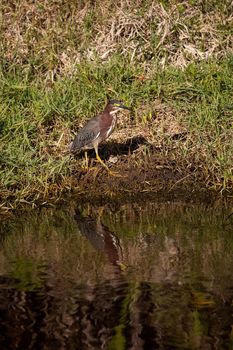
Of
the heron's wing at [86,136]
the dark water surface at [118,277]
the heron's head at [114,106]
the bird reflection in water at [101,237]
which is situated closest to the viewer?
the dark water surface at [118,277]

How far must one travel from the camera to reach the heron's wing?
386 inches

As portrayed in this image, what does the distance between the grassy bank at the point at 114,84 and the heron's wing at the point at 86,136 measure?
227 mm

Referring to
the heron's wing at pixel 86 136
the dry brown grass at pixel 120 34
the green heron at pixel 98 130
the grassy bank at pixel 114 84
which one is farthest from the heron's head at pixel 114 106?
the dry brown grass at pixel 120 34

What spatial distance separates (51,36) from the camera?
11711 millimetres

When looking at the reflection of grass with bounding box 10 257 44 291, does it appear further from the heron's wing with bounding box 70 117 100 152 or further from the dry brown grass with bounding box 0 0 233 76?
the dry brown grass with bounding box 0 0 233 76

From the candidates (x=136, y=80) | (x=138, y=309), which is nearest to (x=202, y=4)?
(x=136, y=80)

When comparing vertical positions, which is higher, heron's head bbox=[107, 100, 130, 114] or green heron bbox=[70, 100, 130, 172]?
heron's head bbox=[107, 100, 130, 114]

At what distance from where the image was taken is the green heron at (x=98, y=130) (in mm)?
9844

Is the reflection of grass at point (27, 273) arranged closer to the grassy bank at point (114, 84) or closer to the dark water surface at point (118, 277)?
the dark water surface at point (118, 277)

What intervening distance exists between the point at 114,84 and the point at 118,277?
14.1 ft

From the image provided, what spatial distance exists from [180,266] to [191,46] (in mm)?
4857

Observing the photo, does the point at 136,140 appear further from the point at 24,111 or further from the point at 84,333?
the point at 84,333

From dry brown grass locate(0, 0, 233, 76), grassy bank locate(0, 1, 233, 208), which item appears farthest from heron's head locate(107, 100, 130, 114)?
dry brown grass locate(0, 0, 233, 76)

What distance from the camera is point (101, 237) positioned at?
26.3 ft
